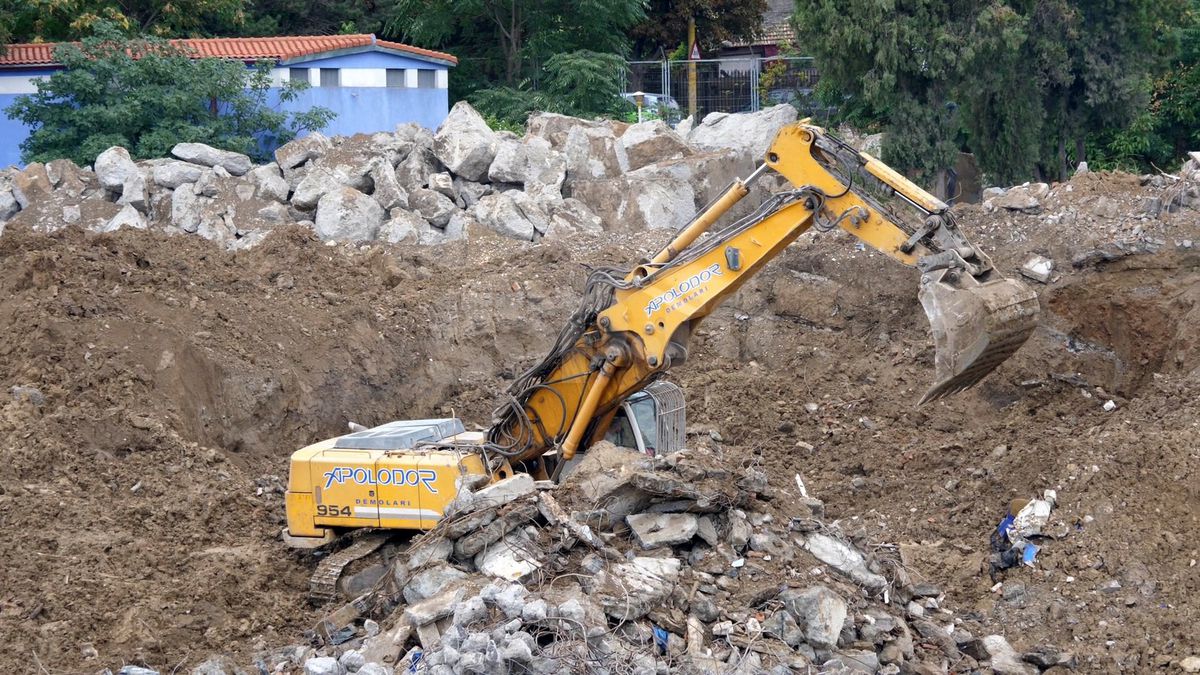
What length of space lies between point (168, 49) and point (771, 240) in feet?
51.8

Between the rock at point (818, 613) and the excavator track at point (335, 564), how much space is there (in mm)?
3025

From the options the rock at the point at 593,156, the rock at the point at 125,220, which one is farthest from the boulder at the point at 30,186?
the rock at the point at 593,156

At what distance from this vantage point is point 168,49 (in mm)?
21984

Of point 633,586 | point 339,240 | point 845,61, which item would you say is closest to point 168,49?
point 339,240

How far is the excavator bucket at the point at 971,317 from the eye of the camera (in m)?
8.47

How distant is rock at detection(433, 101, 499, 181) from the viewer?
1833 centimetres

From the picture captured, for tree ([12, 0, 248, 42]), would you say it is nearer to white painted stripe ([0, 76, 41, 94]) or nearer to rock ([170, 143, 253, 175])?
white painted stripe ([0, 76, 41, 94])

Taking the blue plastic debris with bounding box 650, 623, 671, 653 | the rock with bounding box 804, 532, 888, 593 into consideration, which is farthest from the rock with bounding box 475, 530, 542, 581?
the rock with bounding box 804, 532, 888, 593

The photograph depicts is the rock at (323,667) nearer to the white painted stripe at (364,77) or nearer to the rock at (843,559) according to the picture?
the rock at (843,559)

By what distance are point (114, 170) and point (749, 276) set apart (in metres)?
11.6

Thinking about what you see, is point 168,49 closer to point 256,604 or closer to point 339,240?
point 339,240

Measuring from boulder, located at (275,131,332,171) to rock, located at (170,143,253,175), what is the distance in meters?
0.53

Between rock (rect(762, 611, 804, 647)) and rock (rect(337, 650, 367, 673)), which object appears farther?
rock (rect(762, 611, 804, 647))

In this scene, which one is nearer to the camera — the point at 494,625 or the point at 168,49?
the point at 494,625
